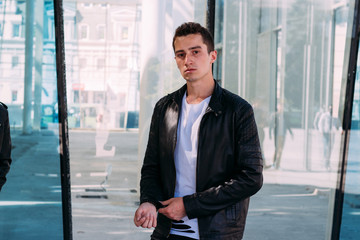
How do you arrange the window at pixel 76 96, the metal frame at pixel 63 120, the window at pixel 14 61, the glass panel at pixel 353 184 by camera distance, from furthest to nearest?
1. the window at pixel 76 96
2. the glass panel at pixel 353 184
3. the window at pixel 14 61
4. the metal frame at pixel 63 120

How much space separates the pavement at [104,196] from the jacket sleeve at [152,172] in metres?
2.24

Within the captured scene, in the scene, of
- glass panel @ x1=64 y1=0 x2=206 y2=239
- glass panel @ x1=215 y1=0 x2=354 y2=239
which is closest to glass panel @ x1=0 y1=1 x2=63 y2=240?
glass panel @ x1=64 y1=0 x2=206 y2=239

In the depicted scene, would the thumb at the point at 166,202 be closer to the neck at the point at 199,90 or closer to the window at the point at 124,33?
the neck at the point at 199,90

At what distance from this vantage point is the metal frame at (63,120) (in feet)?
12.4

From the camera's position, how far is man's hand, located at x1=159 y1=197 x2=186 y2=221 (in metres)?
1.66

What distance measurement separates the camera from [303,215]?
500 centimetres

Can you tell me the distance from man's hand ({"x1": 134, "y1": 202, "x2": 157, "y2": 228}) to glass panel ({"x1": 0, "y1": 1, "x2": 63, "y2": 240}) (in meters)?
2.42

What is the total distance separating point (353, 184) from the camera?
14.4 feet

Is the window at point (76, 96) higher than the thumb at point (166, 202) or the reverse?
higher

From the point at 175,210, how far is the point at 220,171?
0.65 feet

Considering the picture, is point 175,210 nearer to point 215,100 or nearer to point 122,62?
point 215,100

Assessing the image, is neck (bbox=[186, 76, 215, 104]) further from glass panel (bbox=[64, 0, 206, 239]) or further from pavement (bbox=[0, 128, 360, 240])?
glass panel (bbox=[64, 0, 206, 239])

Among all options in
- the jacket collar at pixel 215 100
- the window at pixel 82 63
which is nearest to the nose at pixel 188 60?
the jacket collar at pixel 215 100

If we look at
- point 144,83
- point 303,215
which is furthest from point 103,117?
point 303,215
